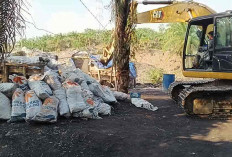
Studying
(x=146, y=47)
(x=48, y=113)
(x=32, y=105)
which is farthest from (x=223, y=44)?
(x=146, y=47)

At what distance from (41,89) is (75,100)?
2.34 ft

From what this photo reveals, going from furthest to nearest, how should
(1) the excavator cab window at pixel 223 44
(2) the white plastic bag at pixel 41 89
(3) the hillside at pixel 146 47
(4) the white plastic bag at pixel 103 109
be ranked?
(3) the hillside at pixel 146 47 < (1) the excavator cab window at pixel 223 44 < (4) the white plastic bag at pixel 103 109 < (2) the white plastic bag at pixel 41 89

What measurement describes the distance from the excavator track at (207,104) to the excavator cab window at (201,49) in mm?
708

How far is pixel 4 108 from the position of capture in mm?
5875

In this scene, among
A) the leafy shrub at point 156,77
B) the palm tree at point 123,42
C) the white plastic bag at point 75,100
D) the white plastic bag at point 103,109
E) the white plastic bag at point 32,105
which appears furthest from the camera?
the leafy shrub at point 156,77

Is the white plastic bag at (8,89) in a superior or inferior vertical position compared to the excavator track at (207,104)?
superior

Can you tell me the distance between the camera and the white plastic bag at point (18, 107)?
565 cm

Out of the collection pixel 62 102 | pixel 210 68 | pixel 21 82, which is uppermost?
pixel 210 68

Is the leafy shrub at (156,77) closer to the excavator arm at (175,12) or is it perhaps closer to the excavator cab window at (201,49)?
the excavator arm at (175,12)

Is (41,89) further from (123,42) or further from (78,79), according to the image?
(123,42)

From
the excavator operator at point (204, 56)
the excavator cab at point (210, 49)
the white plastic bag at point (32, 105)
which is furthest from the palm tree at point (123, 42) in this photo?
the white plastic bag at point (32, 105)

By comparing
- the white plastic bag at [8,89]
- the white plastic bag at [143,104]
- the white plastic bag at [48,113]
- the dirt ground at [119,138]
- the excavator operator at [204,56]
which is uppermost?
the excavator operator at [204,56]

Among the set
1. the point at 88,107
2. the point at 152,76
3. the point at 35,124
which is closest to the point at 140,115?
the point at 88,107

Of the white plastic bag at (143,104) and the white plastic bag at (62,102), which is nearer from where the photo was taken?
the white plastic bag at (62,102)
